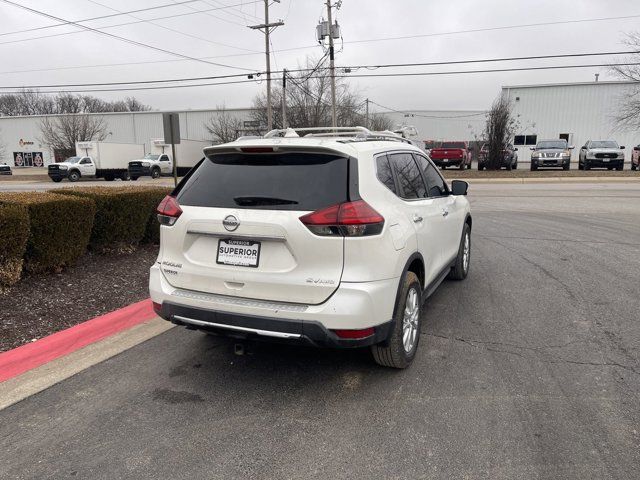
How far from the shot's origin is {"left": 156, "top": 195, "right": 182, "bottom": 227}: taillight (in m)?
3.60

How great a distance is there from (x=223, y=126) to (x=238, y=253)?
2305 inches

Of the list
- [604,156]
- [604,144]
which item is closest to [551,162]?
[604,156]

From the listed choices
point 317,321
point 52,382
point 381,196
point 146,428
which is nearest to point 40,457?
point 146,428

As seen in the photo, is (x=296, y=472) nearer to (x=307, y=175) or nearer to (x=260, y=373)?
(x=260, y=373)

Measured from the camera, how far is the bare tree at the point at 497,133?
2866cm

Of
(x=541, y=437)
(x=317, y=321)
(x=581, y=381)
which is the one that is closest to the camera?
(x=541, y=437)

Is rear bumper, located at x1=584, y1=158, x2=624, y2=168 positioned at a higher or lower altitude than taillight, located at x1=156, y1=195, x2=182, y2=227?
higher

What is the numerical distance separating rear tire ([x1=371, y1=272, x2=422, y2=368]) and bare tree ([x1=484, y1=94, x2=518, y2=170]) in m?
27.4

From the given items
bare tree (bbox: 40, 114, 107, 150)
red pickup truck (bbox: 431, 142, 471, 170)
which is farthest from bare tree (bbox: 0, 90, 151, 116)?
red pickup truck (bbox: 431, 142, 471, 170)

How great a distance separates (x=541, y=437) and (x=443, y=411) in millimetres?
596

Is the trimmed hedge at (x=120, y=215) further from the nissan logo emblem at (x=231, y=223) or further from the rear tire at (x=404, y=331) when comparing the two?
the rear tire at (x=404, y=331)

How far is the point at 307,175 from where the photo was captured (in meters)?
3.34

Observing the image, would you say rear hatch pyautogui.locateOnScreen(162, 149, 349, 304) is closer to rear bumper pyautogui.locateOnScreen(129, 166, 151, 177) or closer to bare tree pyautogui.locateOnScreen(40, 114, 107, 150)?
rear bumper pyautogui.locateOnScreen(129, 166, 151, 177)

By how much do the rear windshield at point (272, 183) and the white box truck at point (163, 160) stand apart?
35.9 metres
